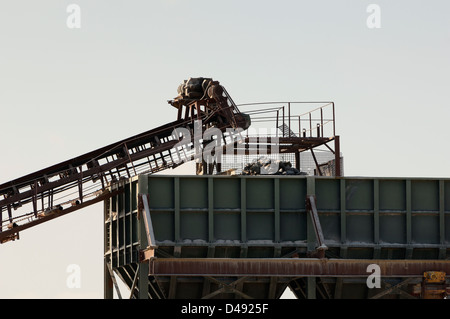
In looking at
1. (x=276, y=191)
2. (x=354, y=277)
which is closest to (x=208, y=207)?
(x=276, y=191)

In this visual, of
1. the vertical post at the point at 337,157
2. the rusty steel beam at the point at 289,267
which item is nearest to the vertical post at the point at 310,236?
the rusty steel beam at the point at 289,267

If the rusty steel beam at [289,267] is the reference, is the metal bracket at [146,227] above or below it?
above

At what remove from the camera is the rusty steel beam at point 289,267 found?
141 ft

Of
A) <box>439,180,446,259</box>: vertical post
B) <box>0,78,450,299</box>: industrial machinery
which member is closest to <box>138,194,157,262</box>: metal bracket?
<box>0,78,450,299</box>: industrial machinery

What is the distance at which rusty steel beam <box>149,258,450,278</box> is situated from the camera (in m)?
43.0

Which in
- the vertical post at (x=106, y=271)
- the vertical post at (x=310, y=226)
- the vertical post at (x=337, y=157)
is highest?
the vertical post at (x=337, y=157)

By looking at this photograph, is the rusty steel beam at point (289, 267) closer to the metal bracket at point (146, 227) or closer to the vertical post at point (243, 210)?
the metal bracket at point (146, 227)

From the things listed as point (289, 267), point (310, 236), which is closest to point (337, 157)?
point (310, 236)

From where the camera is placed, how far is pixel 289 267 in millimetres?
43562

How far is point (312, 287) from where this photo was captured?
4444cm

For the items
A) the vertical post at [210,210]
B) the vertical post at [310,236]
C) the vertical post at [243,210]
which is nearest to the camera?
the vertical post at [210,210]

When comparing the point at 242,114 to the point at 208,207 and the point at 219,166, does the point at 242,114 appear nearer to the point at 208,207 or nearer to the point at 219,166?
the point at 219,166
